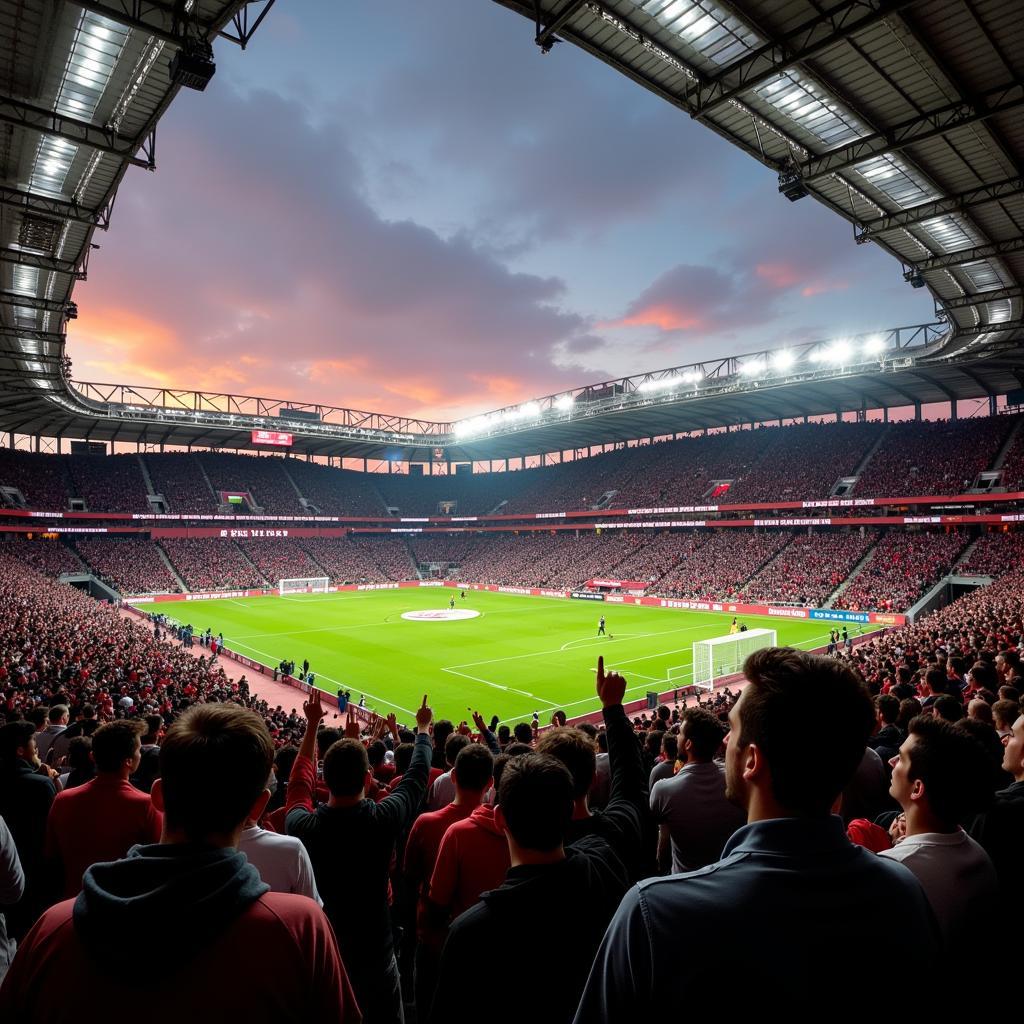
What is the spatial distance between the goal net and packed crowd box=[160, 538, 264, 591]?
164 feet

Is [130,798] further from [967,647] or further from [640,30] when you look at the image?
[967,647]

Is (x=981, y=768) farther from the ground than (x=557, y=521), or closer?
closer

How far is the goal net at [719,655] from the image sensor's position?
27703mm

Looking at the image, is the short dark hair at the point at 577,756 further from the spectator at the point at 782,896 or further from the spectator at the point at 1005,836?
the spectator at the point at 1005,836

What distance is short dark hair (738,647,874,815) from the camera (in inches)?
74.5

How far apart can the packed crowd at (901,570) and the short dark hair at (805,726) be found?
46898 millimetres

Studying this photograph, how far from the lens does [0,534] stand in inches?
2340

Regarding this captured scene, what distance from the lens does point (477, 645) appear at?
37.4m

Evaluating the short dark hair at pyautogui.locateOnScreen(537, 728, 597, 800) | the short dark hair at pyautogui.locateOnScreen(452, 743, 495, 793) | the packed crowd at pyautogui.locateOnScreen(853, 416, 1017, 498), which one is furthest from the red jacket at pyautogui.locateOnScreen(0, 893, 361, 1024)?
the packed crowd at pyautogui.locateOnScreen(853, 416, 1017, 498)

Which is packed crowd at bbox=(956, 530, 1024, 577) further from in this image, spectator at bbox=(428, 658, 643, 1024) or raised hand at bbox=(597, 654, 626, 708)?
spectator at bbox=(428, 658, 643, 1024)

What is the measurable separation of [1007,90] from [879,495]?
141 ft

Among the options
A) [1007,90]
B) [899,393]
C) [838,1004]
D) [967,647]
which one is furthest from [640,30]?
[899,393]

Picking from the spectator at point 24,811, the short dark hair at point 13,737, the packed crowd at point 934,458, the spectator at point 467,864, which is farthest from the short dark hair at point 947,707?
the packed crowd at point 934,458

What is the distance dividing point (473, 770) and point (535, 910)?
8.33 ft
